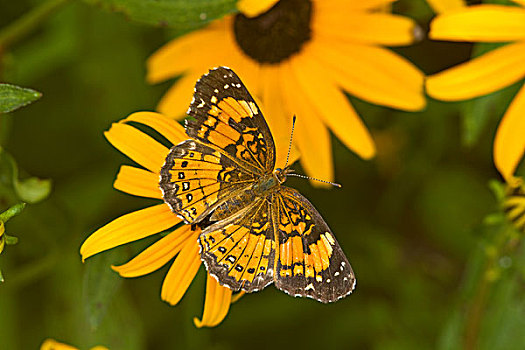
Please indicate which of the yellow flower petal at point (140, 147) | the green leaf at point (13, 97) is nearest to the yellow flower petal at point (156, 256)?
the yellow flower petal at point (140, 147)

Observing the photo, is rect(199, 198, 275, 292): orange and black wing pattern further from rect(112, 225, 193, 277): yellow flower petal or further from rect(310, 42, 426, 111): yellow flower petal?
rect(310, 42, 426, 111): yellow flower petal

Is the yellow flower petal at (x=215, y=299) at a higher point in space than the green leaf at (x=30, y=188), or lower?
lower

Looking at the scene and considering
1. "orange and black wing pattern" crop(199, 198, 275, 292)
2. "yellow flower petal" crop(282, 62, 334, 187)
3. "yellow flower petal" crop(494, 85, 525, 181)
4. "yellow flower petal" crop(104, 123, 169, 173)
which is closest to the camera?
"orange and black wing pattern" crop(199, 198, 275, 292)

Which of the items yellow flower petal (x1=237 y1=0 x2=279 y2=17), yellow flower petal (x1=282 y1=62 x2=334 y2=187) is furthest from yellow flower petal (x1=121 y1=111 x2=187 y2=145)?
yellow flower petal (x1=282 y1=62 x2=334 y2=187)

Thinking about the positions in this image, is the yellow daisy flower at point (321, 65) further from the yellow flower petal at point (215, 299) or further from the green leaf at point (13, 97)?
the green leaf at point (13, 97)

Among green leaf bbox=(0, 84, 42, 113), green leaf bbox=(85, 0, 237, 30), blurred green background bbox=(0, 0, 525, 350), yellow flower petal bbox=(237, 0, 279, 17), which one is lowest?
blurred green background bbox=(0, 0, 525, 350)

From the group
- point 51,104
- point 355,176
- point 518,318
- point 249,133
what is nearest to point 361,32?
point 249,133

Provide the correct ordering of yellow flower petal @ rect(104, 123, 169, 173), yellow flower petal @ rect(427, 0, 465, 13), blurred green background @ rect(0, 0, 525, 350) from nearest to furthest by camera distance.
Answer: yellow flower petal @ rect(104, 123, 169, 173)
yellow flower petal @ rect(427, 0, 465, 13)
blurred green background @ rect(0, 0, 525, 350)
